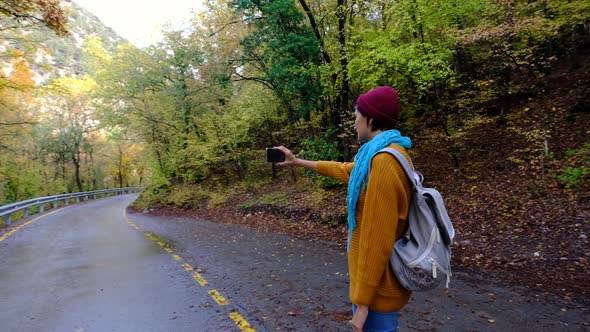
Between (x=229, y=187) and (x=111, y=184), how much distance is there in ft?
145

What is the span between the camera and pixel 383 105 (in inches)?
82.0

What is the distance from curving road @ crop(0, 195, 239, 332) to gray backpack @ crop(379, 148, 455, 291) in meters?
3.16

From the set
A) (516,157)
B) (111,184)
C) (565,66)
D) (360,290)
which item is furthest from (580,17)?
(111,184)

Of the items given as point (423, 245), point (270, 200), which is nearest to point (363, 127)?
point (423, 245)

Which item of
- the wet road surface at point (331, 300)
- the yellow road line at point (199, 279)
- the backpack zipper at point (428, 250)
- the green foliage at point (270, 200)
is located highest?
the backpack zipper at point (428, 250)

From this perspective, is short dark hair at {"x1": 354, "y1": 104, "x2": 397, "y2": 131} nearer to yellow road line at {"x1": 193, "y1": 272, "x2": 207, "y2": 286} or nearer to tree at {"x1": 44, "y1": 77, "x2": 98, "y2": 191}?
yellow road line at {"x1": 193, "y1": 272, "x2": 207, "y2": 286}

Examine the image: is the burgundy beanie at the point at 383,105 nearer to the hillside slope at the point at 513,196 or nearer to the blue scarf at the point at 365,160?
the blue scarf at the point at 365,160

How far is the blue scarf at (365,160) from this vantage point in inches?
80.4

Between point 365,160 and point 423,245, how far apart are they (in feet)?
1.78

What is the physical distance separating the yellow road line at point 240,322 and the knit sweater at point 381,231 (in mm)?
2803

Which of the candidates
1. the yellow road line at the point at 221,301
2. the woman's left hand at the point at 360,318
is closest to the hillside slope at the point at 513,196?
the yellow road line at the point at 221,301

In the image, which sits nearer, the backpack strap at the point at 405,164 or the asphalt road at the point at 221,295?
the backpack strap at the point at 405,164

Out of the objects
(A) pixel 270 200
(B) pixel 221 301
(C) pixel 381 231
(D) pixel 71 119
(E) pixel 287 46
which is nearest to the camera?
(C) pixel 381 231

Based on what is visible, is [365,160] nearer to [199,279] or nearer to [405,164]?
[405,164]
